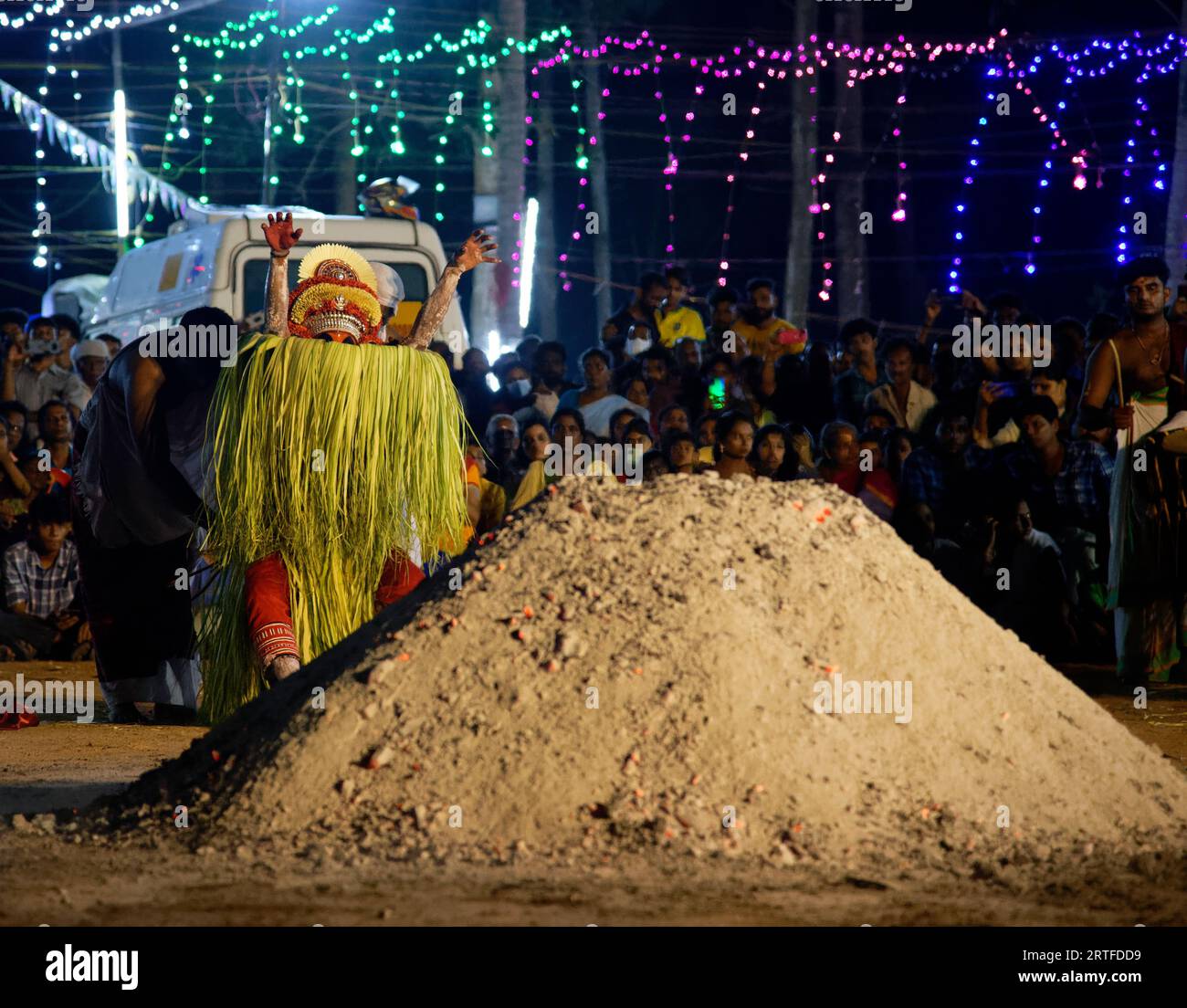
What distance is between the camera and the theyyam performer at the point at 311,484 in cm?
554

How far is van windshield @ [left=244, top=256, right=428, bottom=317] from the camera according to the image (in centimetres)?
1155

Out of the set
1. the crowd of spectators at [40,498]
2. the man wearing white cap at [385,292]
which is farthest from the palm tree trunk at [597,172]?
the man wearing white cap at [385,292]

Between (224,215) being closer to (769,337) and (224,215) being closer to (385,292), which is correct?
(769,337)

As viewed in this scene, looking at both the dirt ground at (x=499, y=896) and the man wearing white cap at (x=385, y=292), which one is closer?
the dirt ground at (x=499, y=896)

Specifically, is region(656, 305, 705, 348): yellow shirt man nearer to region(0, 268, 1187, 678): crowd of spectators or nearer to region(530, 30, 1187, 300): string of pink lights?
region(0, 268, 1187, 678): crowd of spectators

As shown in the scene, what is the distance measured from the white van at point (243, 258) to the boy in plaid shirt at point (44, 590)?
5.90 feet

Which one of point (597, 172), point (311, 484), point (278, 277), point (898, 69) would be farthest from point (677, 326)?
point (597, 172)

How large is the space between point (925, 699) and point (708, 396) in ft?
20.6

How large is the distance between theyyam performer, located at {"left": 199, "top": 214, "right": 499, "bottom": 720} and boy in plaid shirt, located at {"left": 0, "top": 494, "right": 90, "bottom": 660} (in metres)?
4.48

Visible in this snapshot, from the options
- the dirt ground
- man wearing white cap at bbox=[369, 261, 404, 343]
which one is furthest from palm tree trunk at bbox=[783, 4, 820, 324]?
the dirt ground

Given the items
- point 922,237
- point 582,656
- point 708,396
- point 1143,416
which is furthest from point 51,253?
point 582,656

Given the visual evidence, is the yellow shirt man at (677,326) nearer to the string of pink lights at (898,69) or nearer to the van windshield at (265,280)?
the van windshield at (265,280)

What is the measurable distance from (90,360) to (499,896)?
345 inches
